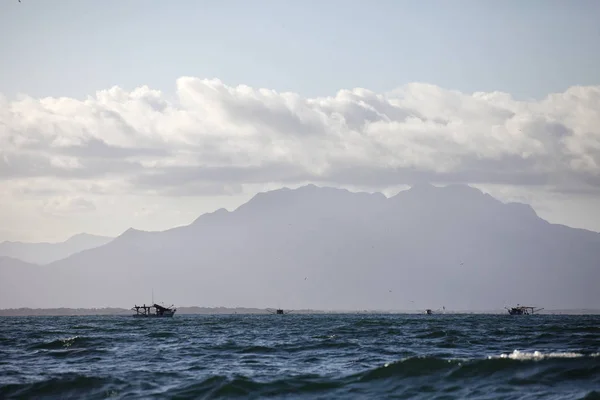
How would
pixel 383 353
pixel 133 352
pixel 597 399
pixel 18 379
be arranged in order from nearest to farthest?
pixel 597 399, pixel 18 379, pixel 383 353, pixel 133 352

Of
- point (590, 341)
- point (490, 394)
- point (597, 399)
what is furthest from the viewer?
point (590, 341)

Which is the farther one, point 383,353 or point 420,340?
point 420,340

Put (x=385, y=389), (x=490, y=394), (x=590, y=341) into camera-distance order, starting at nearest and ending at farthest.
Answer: (x=490, y=394), (x=385, y=389), (x=590, y=341)

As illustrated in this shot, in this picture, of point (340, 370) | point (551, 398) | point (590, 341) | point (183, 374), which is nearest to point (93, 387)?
point (183, 374)

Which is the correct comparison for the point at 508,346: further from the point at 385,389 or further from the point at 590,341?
the point at 385,389

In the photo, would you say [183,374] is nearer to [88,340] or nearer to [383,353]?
[383,353]

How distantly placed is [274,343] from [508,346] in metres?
22.6

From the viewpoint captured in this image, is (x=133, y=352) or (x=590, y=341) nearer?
(x=133, y=352)

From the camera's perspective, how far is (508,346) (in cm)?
6688

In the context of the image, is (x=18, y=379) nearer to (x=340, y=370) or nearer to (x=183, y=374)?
(x=183, y=374)

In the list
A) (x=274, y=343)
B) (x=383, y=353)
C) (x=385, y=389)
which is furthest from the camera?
(x=274, y=343)

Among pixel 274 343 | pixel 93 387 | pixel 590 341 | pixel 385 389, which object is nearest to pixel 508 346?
pixel 590 341

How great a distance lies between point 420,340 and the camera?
255ft

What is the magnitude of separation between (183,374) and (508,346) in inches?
1231
